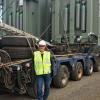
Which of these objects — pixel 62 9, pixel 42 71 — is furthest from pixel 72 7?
pixel 42 71

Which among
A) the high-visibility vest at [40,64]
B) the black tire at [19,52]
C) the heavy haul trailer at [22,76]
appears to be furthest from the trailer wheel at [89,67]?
the high-visibility vest at [40,64]

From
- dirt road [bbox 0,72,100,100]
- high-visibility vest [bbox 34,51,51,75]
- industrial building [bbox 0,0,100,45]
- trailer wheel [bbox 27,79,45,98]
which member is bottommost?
dirt road [bbox 0,72,100,100]

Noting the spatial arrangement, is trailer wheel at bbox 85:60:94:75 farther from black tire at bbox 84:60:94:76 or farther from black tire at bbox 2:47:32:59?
black tire at bbox 2:47:32:59

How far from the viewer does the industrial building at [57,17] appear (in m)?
14.0

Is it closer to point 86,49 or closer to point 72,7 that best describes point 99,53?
point 86,49

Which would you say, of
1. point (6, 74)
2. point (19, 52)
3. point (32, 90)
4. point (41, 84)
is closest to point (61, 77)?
point (32, 90)

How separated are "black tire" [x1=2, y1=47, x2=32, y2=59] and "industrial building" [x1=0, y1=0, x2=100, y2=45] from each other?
5.95m

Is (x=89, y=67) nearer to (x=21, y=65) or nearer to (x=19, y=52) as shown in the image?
(x=19, y=52)

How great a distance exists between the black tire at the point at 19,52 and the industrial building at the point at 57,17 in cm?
595

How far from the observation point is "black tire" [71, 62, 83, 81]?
1094 cm

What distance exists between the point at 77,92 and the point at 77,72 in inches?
86.2

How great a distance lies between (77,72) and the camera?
11.1m

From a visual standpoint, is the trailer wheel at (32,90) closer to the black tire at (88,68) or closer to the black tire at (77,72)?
the black tire at (77,72)

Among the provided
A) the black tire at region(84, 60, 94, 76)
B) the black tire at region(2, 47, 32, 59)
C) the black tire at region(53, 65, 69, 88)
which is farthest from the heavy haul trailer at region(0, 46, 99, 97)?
the black tire at region(84, 60, 94, 76)
